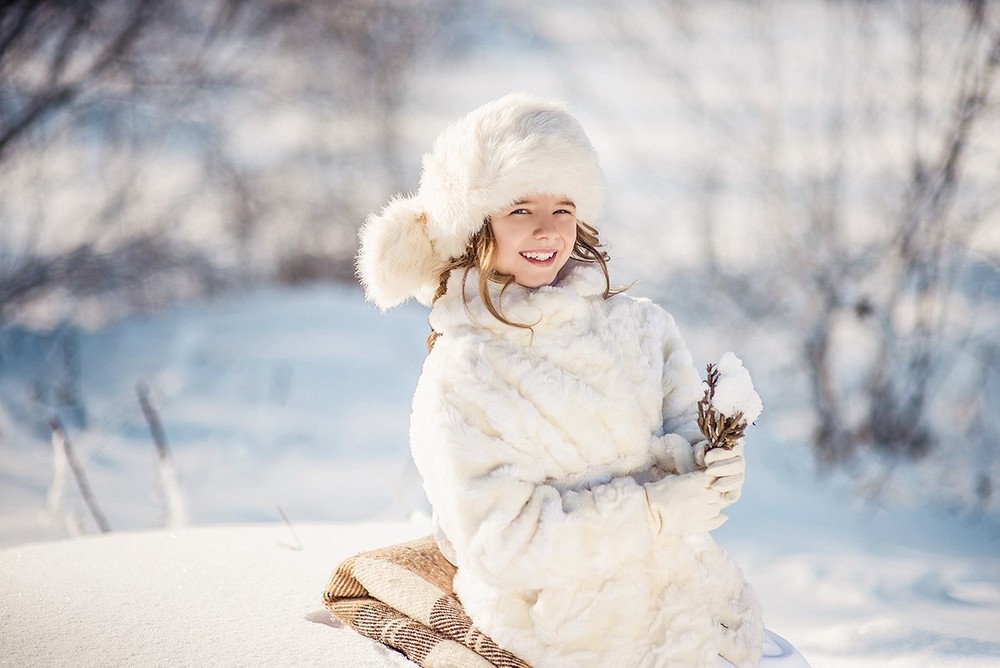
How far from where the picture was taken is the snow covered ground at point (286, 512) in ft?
6.90

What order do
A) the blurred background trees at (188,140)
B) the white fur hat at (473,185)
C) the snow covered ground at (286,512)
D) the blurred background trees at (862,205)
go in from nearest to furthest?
the white fur hat at (473,185)
the snow covered ground at (286,512)
the blurred background trees at (862,205)
the blurred background trees at (188,140)

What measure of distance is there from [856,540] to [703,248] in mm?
1932

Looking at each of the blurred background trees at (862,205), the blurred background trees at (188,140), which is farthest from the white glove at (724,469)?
the blurred background trees at (188,140)

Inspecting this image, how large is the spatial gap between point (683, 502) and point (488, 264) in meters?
0.59

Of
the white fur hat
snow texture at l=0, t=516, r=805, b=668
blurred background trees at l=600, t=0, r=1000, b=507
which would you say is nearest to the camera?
the white fur hat

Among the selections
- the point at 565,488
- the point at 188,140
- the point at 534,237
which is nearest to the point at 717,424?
the point at 565,488

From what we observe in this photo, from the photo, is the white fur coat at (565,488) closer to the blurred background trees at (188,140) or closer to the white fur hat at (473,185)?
the white fur hat at (473,185)

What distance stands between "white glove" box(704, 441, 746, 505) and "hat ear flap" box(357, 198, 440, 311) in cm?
67

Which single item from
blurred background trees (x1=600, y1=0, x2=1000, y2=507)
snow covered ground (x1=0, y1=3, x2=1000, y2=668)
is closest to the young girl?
snow covered ground (x1=0, y1=3, x2=1000, y2=668)

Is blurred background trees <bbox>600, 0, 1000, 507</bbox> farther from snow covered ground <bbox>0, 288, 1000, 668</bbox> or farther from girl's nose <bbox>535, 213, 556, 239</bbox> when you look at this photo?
girl's nose <bbox>535, 213, 556, 239</bbox>

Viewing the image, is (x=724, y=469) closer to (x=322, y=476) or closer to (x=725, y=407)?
(x=725, y=407)

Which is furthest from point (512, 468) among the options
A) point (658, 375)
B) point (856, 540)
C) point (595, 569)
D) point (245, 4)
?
point (245, 4)

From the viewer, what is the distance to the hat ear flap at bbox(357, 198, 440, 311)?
5.94ft

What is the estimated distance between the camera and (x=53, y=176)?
597 centimetres
